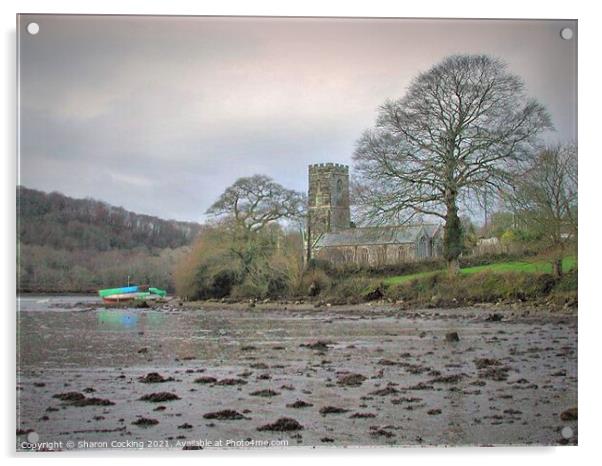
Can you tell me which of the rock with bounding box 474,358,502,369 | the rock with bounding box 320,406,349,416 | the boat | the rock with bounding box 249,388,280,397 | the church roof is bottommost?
the rock with bounding box 320,406,349,416

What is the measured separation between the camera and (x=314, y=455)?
5.02 m

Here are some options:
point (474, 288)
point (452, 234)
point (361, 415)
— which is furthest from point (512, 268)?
point (361, 415)

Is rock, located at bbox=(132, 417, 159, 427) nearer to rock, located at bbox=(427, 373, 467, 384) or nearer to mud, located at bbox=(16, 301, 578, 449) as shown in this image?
mud, located at bbox=(16, 301, 578, 449)

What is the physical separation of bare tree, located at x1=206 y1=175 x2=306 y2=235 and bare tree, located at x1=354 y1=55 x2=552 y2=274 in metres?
0.55

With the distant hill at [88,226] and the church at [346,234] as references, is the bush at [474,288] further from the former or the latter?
the distant hill at [88,226]

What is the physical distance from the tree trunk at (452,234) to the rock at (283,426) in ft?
5.68

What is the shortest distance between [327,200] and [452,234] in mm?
1025

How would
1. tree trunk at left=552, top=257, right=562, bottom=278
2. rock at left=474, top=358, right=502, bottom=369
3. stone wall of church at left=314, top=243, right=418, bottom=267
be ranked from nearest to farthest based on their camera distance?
1. rock at left=474, top=358, right=502, bottom=369
2. tree trunk at left=552, top=257, right=562, bottom=278
3. stone wall of church at left=314, top=243, right=418, bottom=267

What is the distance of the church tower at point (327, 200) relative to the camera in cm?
537

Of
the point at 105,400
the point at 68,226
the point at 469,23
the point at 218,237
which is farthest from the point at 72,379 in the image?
the point at 469,23

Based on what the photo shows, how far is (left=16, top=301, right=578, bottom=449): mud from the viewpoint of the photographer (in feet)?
16.5

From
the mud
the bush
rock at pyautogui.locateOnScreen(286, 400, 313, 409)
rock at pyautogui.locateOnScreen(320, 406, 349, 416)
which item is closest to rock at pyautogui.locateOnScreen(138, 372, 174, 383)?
the mud

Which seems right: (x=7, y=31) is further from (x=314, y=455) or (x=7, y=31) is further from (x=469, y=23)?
(x=314, y=455)

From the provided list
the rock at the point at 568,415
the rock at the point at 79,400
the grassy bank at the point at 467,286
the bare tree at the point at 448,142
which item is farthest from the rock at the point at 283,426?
the rock at the point at 568,415
